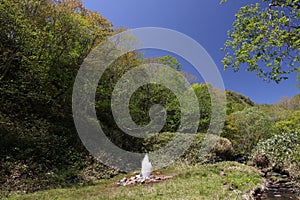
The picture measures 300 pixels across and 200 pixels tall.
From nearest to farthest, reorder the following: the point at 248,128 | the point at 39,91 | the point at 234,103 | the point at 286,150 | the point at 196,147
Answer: the point at 286,150, the point at 39,91, the point at 196,147, the point at 248,128, the point at 234,103

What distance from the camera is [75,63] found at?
22000 mm

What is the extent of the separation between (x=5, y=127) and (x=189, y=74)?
2846 centimetres

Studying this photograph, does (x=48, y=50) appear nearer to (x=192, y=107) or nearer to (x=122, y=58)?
(x=122, y=58)

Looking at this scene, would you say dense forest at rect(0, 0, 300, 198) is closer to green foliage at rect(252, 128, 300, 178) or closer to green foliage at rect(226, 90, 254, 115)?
green foliage at rect(252, 128, 300, 178)

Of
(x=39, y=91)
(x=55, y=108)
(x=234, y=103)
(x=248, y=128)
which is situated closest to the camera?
(x=39, y=91)

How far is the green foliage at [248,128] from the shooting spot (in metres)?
37.3

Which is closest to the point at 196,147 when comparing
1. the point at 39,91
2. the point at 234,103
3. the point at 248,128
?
the point at 39,91

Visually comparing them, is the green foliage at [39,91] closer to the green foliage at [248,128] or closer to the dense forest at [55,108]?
the dense forest at [55,108]

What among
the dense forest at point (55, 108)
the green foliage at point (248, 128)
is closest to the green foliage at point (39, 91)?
the dense forest at point (55, 108)

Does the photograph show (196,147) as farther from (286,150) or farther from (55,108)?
(55,108)

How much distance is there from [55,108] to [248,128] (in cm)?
2960

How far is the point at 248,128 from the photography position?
38125mm

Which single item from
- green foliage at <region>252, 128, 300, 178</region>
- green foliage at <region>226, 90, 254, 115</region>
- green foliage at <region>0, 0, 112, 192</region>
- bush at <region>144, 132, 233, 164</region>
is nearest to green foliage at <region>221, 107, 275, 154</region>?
green foliage at <region>226, 90, 254, 115</region>

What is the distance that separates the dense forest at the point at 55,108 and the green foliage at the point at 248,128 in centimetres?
1271
